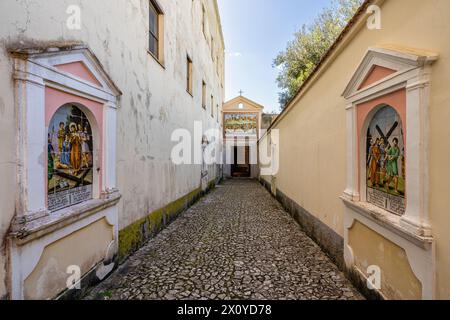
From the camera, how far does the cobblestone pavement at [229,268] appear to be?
2787 millimetres

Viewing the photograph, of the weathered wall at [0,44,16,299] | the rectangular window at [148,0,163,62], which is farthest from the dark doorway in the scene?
the weathered wall at [0,44,16,299]

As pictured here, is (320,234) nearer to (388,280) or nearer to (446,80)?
(388,280)

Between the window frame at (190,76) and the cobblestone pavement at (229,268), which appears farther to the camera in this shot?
the window frame at (190,76)

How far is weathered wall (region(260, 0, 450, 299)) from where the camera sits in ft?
5.42

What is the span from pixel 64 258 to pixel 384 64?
3.86 meters

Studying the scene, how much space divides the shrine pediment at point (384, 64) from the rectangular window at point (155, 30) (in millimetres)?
4120

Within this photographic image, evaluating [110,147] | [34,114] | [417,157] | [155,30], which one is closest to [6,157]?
[34,114]

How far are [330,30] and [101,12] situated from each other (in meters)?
16.9

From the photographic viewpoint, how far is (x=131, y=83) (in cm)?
391

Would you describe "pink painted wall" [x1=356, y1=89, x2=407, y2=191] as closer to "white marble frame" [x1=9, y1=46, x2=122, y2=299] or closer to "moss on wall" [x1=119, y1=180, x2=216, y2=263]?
"white marble frame" [x1=9, y1=46, x2=122, y2=299]

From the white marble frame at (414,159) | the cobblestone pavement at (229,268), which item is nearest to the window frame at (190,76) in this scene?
the cobblestone pavement at (229,268)

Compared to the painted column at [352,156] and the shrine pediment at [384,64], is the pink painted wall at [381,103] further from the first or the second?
the shrine pediment at [384,64]

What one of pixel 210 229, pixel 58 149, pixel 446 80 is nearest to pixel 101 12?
pixel 58 149

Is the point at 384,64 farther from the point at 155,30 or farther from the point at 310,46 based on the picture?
the point at 310,46
